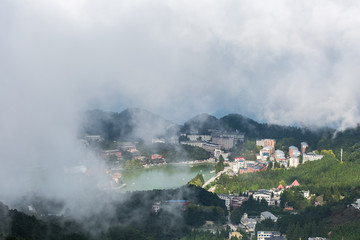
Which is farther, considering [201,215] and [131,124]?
[131,124]

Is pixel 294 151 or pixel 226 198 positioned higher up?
pixel 294 151

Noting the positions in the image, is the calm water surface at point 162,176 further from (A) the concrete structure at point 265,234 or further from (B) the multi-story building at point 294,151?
(A) the concrete structure at point 265,234

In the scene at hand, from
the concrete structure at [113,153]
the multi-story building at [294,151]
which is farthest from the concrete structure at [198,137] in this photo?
the concrete structure at [113,153]

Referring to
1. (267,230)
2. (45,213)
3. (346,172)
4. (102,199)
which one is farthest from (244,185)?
(45,213)

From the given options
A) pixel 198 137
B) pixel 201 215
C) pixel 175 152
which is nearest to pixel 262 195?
pixel 201 215

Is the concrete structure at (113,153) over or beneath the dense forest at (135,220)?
over

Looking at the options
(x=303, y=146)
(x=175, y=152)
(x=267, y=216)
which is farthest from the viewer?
(x=175, y=152)

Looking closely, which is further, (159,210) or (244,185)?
(244,185)

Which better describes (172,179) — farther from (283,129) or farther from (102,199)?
(283,129)

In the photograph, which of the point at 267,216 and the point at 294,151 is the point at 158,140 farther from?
the point at 267,216
